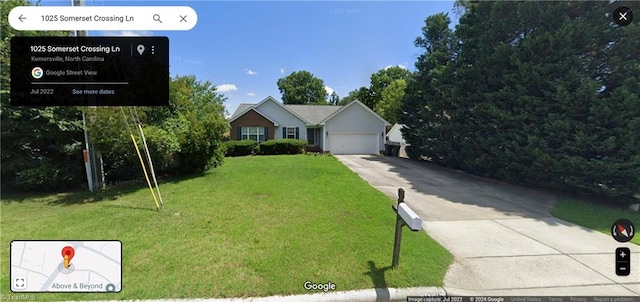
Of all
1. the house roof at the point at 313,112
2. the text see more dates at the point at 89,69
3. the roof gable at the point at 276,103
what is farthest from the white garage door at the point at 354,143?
the text see more dates at the point at 89,69

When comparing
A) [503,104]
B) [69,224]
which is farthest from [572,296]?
[503,104]

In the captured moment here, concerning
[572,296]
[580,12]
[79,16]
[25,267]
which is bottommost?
[572,296]

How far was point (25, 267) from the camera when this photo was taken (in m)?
2.16

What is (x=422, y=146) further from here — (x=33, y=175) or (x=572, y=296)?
(x=33, y=175)

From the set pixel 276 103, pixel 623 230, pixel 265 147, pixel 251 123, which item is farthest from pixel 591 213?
pixel 276 103

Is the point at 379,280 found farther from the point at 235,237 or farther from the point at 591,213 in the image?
the point at 591,213

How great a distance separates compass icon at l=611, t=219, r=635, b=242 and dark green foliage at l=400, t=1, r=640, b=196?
4.71 m

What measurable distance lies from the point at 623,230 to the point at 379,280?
3100mm

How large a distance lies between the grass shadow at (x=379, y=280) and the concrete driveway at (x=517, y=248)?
2.24 feet

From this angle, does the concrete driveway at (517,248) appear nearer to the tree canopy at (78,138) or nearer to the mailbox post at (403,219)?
the mailbox post at (403,219)

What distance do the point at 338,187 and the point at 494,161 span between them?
6.55 metres

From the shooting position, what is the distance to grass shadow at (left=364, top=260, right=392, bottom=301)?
2487 millimetres

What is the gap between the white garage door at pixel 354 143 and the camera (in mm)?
18734

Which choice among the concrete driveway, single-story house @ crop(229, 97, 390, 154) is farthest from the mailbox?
single-story house @ crop(229, 97, 390, 154)
